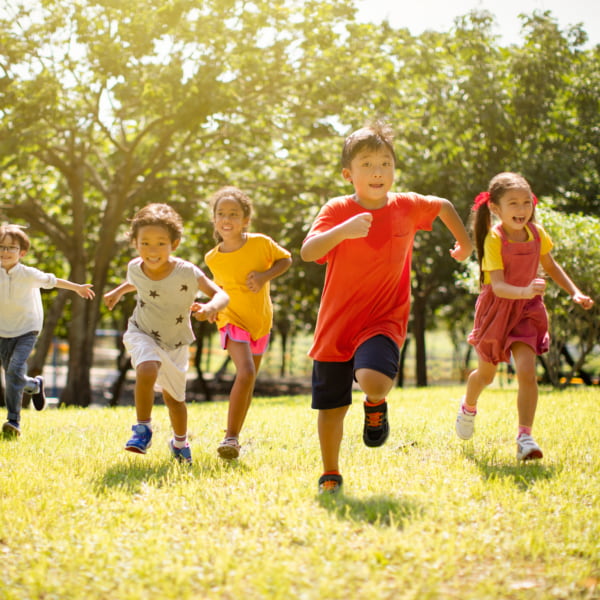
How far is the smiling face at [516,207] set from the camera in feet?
16.6

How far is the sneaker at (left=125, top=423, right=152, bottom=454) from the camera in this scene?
15.9 ft

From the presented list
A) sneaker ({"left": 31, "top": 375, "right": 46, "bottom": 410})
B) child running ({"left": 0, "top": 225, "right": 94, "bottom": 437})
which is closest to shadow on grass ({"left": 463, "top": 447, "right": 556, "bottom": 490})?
child running ({"left": 0, "top": 225, "right": 94, "bottom": 437})

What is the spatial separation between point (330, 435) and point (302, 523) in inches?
31.6

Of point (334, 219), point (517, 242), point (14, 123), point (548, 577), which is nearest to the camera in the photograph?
point (548, 577)

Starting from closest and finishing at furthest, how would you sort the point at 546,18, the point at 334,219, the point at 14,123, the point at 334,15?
the point at 334,219
the point at 14,123
the point at 334,15
the point at 546,18

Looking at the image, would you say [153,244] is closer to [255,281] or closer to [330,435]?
[255,281]

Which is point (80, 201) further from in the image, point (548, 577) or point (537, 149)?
point (548, 577)

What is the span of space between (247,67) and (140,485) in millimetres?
10417

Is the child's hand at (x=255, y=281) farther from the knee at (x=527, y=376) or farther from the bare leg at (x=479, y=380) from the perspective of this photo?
the knee at (x=527, y=376)

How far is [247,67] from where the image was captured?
13.3 meters

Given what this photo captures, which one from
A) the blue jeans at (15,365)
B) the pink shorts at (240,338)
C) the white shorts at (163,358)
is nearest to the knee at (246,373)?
the pink shorts at (240,338)

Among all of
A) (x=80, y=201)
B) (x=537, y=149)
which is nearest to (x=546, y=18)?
(x=537, y=149)

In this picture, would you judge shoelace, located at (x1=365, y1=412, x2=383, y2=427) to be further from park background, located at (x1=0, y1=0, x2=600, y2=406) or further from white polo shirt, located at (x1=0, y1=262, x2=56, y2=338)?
park background, located at (x1=0, y1=0, x2=600, y2=406)

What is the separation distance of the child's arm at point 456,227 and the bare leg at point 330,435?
120 centimetres
